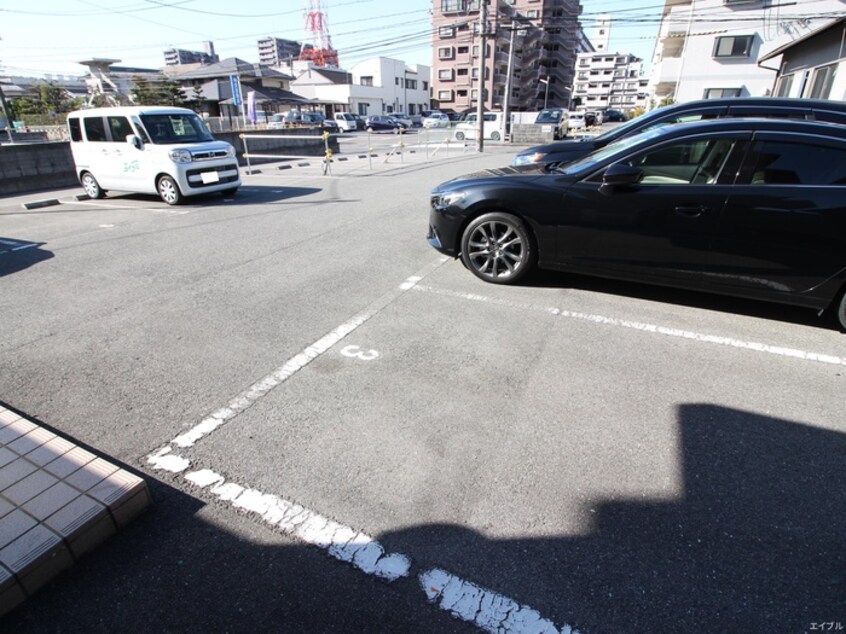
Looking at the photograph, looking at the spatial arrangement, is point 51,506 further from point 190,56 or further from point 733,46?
point 190,56

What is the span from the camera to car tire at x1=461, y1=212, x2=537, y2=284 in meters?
4.30

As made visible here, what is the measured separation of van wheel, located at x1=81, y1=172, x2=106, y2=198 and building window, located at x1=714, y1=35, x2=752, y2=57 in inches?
1302

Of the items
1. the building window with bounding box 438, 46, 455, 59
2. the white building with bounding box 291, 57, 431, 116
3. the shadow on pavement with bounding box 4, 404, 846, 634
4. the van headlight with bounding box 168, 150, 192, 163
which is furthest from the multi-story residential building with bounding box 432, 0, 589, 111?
the shadow on pavement with bounding box 4, 404, 846, 634

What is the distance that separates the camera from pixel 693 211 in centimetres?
359

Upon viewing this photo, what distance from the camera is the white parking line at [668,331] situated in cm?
325

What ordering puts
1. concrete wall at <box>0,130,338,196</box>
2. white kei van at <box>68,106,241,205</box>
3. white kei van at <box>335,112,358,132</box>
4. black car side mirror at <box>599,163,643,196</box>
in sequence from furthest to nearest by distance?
Answer: white kei van at <box>335,112,358,132</box> → concrete wall at <box>0,130,338,196</box> → white kei van at <box>68,106,241,205</box> → black car side mirror at <box>599,163,643,196</box>

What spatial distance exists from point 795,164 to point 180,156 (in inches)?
351

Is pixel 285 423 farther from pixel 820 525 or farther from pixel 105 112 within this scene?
pixel 105 112

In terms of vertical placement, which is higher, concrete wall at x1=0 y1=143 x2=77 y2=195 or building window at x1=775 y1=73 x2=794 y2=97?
building window at x1=775 y1=73 x2=794 y2=97

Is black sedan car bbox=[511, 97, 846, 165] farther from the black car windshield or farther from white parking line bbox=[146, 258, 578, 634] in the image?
white parking line bbox=[146, 258, 578, 634]

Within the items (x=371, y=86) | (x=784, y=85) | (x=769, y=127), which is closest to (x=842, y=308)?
(x=769, y=127)

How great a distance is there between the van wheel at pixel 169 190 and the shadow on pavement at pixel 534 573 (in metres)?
7.96

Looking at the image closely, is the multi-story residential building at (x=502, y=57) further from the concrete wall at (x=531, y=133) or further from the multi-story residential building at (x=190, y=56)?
the multi-story residential building at (x=190, y=56)

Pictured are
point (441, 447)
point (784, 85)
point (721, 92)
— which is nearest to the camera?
point (441, 447)
